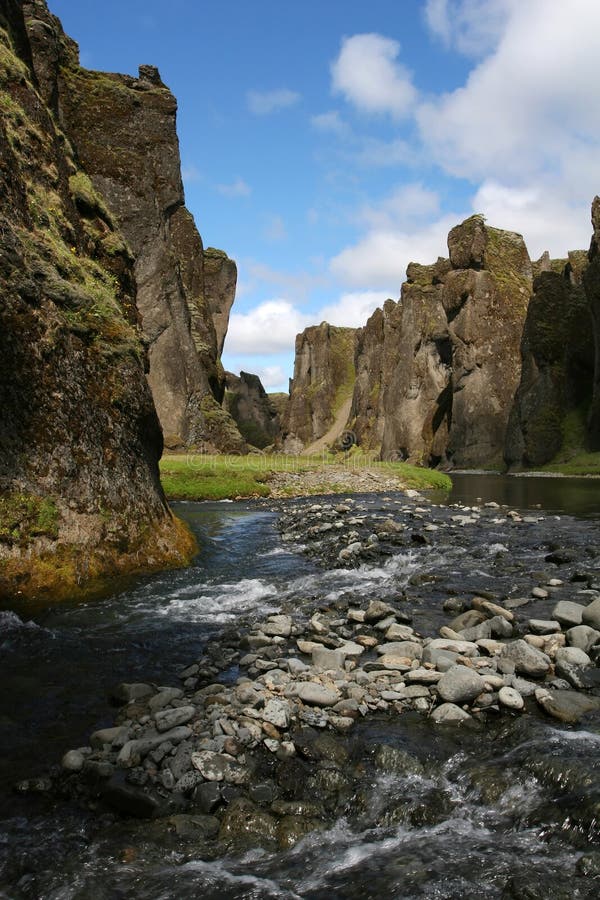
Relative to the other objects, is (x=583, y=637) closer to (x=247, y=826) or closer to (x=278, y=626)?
(x=278, y=626)

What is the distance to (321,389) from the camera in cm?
18612

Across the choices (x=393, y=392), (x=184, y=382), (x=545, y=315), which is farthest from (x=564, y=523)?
(x=393, y=392)

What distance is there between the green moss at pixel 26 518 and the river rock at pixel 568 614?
→ 368 inches

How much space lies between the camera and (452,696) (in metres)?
6.59

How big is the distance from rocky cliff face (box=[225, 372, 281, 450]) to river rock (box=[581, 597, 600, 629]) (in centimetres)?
15310

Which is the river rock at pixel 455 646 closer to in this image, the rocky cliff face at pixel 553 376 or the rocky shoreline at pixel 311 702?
the rocky shoreline at pixel 311 702

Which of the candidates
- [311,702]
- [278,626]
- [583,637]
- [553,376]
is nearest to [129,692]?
[311,702]

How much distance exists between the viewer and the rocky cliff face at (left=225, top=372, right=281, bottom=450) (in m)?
165

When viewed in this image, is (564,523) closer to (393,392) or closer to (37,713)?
(37,713)

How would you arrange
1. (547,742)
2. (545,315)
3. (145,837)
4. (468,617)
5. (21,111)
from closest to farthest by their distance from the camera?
1. (145,837)
2. (547,742)
3. (468,617)
4. (21,111)
5. (545,315)

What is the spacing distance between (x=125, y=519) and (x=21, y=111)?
39.0ft

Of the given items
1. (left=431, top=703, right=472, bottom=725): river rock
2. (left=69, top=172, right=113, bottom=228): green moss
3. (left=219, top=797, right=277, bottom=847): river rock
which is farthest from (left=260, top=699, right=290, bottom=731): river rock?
(left=69, top=172, right=113, bottom=228): green moss

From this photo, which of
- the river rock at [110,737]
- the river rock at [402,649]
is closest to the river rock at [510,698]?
the river rock at [402,649]

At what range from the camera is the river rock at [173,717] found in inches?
236
